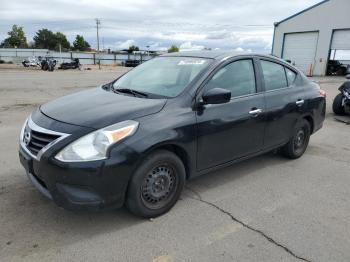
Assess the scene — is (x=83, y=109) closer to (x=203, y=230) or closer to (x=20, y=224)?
(x=20, y=224)

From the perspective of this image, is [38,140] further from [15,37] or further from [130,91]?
[15,37]

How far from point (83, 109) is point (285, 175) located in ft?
9.41

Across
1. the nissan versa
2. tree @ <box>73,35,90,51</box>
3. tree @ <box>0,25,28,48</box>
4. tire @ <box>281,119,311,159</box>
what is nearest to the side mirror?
the nissan versa

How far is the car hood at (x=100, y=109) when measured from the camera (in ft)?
10.2

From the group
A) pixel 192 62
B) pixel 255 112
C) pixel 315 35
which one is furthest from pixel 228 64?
pixel 315 35

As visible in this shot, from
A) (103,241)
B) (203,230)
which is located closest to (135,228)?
(103,241)

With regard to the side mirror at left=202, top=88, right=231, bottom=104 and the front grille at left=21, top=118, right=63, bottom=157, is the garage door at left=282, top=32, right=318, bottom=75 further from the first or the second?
the front grille at left=21, top=118, right=63, bottom=157

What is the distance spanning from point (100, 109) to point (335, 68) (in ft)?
100

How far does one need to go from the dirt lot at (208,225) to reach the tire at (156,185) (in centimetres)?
13

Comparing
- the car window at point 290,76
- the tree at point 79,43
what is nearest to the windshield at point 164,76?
the car window at point 290,76

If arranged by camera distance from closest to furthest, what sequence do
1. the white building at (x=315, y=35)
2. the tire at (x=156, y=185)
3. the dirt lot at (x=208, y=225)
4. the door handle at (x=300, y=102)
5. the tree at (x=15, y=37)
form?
the dirt lot at (x=208, y=225) → the tire at (x=156, y=185) → the door handle at (x=300, y=102) → the white building at (x=315, y=35) → the tree at (x=15, y=37)

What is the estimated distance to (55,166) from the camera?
2885 millimetres

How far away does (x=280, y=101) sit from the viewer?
4637 millimetres

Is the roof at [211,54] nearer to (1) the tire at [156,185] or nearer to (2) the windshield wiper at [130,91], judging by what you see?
(2) the windshield wiper at [130,91]
